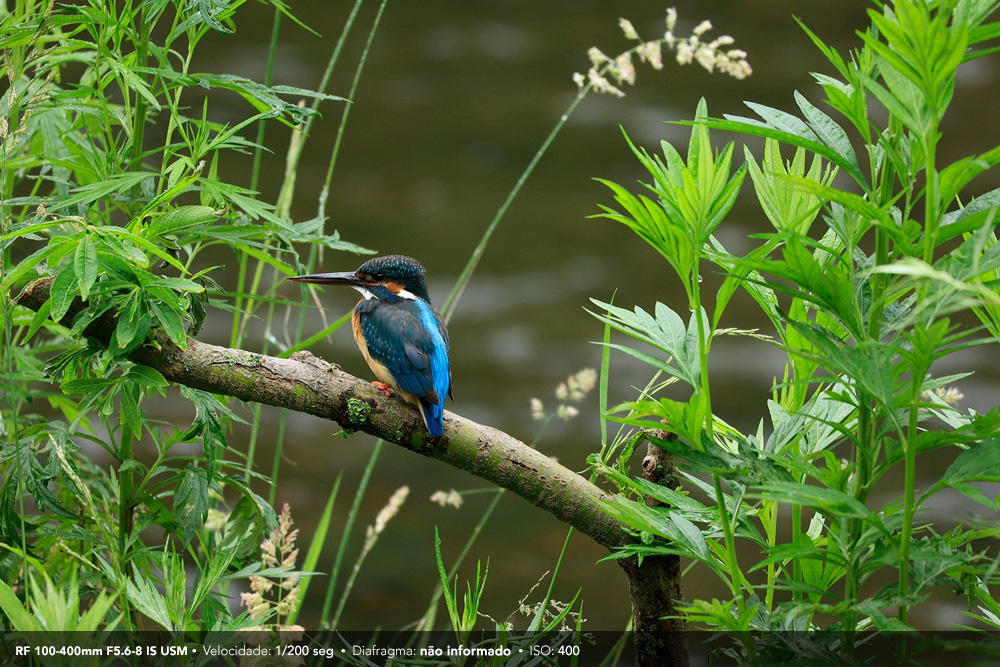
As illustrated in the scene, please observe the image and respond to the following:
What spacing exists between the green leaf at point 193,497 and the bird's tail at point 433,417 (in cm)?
42

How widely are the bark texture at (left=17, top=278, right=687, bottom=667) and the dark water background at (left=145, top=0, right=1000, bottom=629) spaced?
6.15 feet

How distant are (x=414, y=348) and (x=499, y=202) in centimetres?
319

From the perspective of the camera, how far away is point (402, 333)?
2.00 metres

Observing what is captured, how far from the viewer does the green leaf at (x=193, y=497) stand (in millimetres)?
1683

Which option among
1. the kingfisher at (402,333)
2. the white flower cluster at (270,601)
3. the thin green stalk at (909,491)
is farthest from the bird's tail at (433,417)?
the thin green stalk at (909,491)

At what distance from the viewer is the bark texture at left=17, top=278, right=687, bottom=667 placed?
5.04 feet

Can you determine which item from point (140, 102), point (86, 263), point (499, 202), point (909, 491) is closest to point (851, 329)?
point (909, 491)

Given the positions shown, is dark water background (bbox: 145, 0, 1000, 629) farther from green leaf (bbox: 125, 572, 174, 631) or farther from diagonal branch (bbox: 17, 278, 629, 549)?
green leaf (bbox: 125, 572, 174, 631)

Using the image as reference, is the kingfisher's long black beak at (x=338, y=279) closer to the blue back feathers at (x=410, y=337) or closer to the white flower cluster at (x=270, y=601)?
the blue back feathers at (x=410, y=337)

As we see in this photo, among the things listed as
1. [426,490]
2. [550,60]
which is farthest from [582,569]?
[550,60]

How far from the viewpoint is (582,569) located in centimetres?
367

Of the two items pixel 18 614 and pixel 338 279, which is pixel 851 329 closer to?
pixel 18 614

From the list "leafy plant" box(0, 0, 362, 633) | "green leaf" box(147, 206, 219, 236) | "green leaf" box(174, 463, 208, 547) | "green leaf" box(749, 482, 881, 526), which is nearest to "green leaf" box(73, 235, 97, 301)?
"leafy plant" box(0, 0, 362, 633)

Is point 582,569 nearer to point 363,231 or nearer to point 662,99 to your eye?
point 363,231
